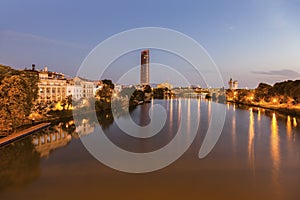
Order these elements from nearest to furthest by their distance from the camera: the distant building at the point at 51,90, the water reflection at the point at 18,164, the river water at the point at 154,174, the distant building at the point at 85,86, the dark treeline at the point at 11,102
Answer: the river water at the point at 154,174 → the water reflection at the point at 18,164 → the dark treeline at the point at 11,102 → the distant building at the point at 51,90 → the distant building at the point at 85,86

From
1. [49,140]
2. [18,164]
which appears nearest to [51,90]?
[49,140]

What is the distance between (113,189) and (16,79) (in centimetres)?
826

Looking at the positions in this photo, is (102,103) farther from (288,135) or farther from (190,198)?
(190,198)

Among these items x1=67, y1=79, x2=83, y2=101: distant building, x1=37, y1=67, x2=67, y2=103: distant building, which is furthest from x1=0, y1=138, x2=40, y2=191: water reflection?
x1=67, y1=79, x2=83, y2=101: distant building

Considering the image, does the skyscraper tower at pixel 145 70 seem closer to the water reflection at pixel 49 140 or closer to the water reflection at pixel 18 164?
the water reflection at pixel 49 140

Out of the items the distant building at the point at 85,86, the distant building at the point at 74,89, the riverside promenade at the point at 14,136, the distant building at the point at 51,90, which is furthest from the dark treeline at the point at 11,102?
the distant building at the point at 85,86

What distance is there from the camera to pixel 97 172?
701cm

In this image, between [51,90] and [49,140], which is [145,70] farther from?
[49,140]

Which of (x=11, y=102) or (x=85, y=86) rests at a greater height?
(x=85, y=86)

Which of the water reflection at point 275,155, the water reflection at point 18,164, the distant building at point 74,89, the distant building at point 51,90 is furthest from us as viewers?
the distant building at point 74,89

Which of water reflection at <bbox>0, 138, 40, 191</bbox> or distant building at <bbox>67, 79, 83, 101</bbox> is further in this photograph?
distant building at <bbox>67, 79, 83, 101</bbox>

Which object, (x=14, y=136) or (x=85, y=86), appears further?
(x=85, y=86)

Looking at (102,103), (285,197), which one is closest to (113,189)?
(285,197)

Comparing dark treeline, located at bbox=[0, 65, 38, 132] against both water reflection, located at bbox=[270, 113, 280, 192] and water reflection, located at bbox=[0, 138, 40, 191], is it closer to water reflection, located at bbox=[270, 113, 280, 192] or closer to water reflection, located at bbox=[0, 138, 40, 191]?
water reflection, located at bbox=[0, 138, 40, 191]
